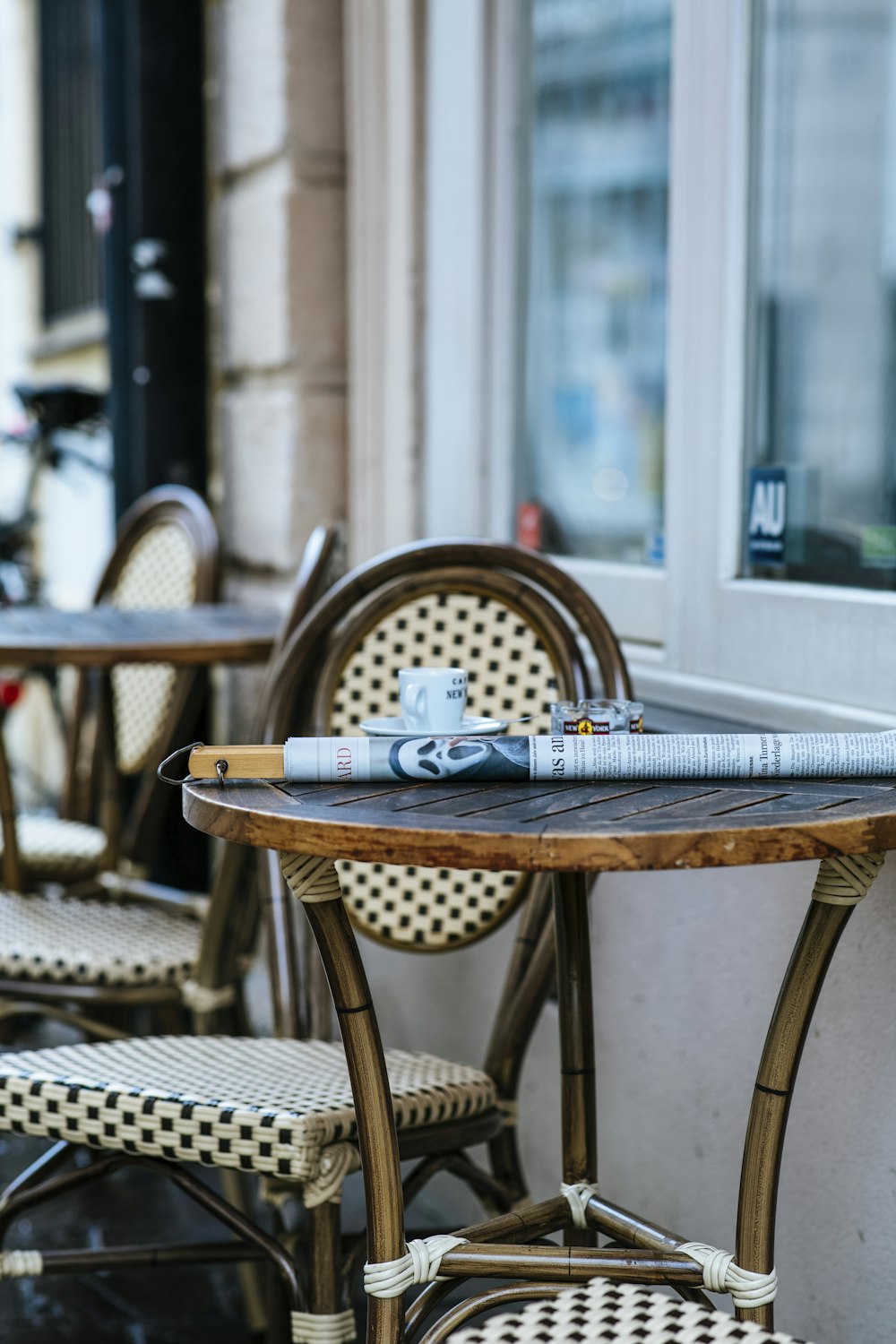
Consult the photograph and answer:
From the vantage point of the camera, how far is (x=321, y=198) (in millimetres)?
2781

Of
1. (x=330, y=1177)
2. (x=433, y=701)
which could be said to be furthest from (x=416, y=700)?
(x=330, y=1177)

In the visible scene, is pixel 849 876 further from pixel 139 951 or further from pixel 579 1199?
pixel 139 951

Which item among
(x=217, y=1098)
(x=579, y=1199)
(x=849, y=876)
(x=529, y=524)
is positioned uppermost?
(x=529, y=524)

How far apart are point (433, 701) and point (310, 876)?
19 cm

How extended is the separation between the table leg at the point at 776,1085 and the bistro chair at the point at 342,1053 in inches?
14.8

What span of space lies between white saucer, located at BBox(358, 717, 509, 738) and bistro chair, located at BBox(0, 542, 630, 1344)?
15 centimetres

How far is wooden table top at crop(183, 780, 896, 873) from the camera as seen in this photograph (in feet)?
3.45

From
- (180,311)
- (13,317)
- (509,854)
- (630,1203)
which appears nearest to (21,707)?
(13,317)

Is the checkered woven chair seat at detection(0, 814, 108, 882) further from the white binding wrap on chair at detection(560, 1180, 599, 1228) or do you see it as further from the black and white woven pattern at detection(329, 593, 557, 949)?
the white binding wrap on chair at detection(560, 1180, 599, 1228)

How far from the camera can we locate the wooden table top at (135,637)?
2.14 metres

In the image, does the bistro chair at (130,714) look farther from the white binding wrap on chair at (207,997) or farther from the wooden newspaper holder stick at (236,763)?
the wooden newspaper holder stick at (236,763)

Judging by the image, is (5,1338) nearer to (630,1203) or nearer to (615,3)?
(630,1203)

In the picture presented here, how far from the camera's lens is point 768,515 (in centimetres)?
193

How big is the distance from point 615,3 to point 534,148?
258mm
